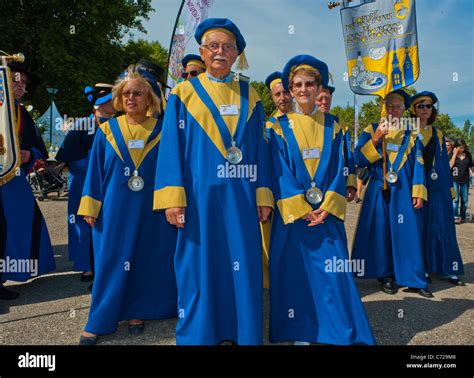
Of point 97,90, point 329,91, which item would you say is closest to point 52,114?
point 97,90

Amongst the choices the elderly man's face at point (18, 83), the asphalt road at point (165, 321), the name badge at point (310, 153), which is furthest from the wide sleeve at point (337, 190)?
the elderly man's face at point (18, 83)

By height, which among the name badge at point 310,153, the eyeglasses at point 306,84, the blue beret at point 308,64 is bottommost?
the name badge at point 310,153

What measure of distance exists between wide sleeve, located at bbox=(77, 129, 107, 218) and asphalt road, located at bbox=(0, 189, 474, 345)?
1111 mm

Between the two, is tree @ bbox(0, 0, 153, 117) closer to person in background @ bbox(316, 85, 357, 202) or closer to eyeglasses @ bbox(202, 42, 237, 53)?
person in background @ bbox(316, 85, 357, 202)

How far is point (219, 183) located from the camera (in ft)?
9.74

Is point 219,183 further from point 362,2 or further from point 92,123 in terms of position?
point 362,2

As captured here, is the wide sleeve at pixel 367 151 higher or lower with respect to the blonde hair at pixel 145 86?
lower

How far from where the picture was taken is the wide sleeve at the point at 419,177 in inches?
186

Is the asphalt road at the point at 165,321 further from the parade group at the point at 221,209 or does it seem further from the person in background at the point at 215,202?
the person in background at the point at 215,202

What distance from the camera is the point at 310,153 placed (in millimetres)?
3357

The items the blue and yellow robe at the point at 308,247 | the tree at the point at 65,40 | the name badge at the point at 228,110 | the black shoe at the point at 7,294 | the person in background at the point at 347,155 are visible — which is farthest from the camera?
the tree at the point at 65,40

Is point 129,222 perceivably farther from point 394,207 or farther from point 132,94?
point 394,207

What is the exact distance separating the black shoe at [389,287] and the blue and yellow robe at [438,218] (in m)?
0.81

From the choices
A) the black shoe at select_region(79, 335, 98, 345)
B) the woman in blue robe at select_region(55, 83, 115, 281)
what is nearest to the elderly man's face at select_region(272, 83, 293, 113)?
the woman in blue robe at select_region(55, 83, 115, 281)
